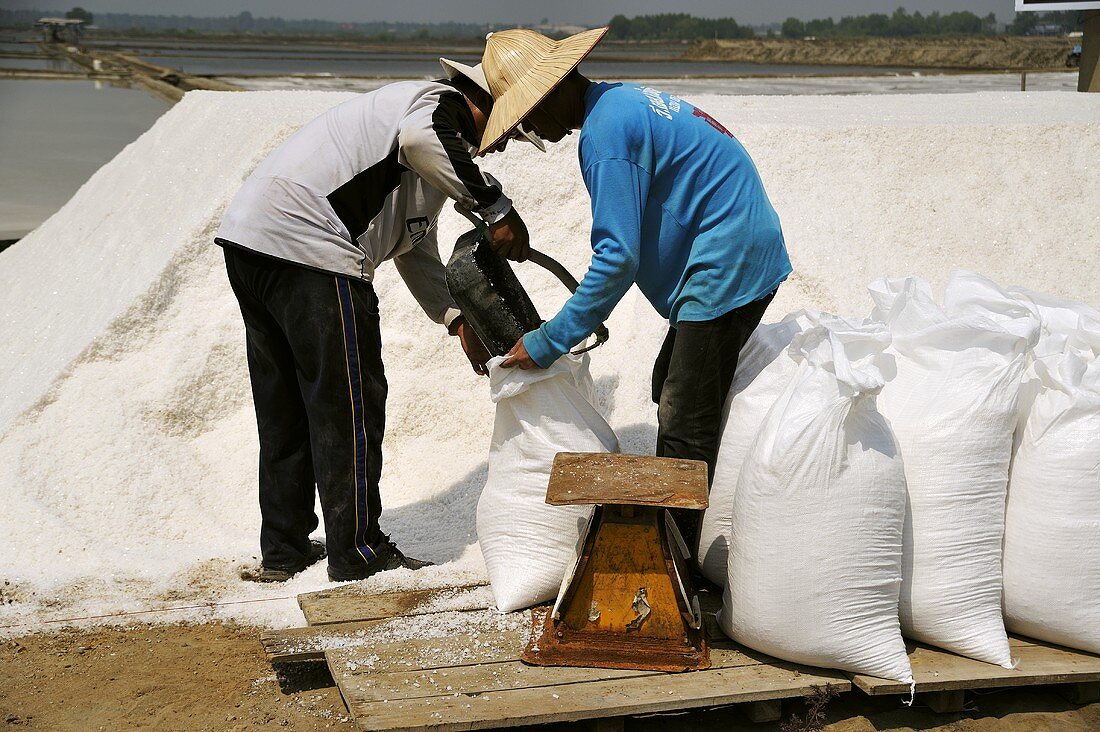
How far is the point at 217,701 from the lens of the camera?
2258 millimetres

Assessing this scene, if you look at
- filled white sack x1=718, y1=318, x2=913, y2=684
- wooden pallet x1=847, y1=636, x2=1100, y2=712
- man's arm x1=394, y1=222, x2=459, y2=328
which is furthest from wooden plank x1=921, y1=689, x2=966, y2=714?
man's arm x1=394, y1=222, x2=459, y2=328

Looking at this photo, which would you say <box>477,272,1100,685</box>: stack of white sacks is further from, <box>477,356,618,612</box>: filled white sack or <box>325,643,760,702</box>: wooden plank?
<box>325,643,760,702</box>: wooden plank

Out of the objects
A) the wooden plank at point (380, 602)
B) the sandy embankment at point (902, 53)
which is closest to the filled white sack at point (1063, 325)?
the wooden plank at point (380, 602)

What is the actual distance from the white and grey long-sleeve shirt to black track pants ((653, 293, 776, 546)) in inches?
21.7

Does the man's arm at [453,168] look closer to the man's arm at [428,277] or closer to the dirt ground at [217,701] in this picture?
the man's arm at [428,277]

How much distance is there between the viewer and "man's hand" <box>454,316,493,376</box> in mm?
2779

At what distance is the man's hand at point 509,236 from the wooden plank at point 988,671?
1219 mm

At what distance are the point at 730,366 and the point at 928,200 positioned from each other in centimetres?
248

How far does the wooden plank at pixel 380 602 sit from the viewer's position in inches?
95.3

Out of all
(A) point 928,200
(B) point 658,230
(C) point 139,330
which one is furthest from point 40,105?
(B) point 658,230

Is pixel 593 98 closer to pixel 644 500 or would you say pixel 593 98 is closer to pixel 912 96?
pixel 644 500

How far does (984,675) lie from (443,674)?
3.67 ft

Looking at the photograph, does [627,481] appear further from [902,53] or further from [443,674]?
[902,53]

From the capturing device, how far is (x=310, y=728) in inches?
84.6
